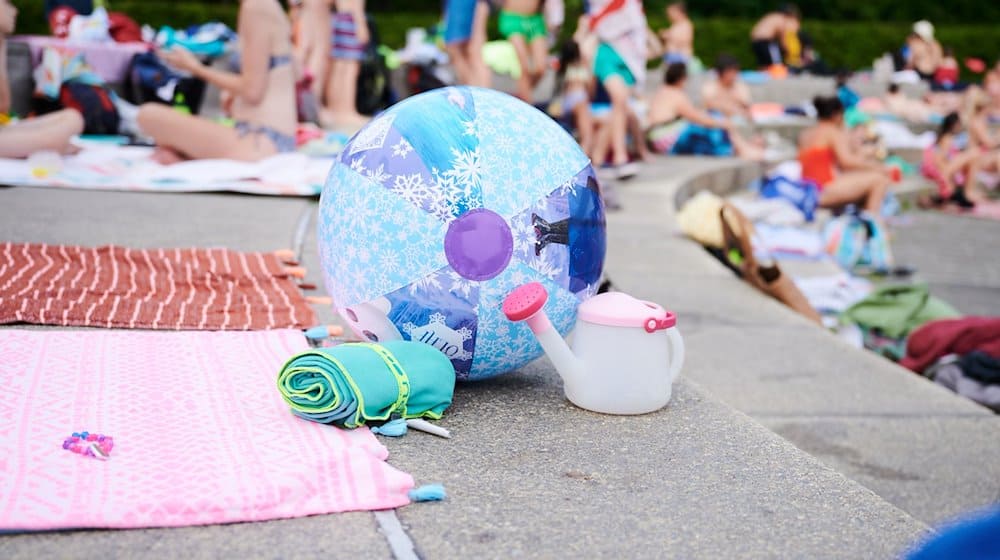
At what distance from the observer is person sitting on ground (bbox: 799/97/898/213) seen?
10.5 meters

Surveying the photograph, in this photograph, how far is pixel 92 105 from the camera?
28.3 feet

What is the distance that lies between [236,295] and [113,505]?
6.46 feet

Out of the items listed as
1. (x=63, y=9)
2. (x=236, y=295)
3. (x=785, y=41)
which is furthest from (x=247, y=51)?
(x=785, y=41)

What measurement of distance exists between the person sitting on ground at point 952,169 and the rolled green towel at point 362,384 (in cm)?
1278

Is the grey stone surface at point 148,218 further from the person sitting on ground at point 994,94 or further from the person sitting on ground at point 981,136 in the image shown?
the person sitting on ground at point 994,94

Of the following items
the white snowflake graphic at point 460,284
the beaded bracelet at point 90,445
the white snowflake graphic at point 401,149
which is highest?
the white snowflake graphic at point 401,149

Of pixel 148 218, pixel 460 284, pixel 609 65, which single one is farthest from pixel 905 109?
pixel 460 284

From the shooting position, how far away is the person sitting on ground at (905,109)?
734 inches

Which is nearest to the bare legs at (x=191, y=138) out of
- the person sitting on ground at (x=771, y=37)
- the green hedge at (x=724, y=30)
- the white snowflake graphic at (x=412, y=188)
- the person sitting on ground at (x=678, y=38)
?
the white snowflake graphic at (x=412, y=188)

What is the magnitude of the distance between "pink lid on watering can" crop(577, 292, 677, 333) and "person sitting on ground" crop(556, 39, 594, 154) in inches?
304

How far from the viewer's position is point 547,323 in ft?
9.66

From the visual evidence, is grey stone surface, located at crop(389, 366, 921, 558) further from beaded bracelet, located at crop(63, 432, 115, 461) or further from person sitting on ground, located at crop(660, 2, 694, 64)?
person sitting on ground, located at crop(660, 2, 694, 64)

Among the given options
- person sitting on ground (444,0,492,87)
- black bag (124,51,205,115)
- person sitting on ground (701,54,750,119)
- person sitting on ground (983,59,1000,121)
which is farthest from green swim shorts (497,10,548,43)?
person sitting on ground (983,59,1000,121)

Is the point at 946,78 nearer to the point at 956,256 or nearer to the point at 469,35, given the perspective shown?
the point at 956,256
